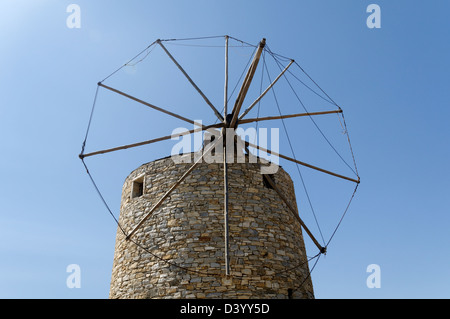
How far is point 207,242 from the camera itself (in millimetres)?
8273

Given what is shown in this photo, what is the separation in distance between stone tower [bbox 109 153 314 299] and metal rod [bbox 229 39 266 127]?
1494 mm

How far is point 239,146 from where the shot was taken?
8984mm

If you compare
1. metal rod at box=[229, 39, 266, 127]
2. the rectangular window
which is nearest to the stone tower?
the rectangular window

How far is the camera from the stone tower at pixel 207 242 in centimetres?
793

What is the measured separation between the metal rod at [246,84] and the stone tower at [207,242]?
1.49 meters

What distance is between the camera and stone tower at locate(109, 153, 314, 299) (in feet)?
26.0

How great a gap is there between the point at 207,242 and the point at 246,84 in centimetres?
352

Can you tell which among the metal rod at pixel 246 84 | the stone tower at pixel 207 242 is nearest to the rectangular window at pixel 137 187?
the stone tower at pixel 207 242

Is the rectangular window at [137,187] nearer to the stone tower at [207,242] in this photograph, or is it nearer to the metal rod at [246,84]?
the stone tower at [207,242]

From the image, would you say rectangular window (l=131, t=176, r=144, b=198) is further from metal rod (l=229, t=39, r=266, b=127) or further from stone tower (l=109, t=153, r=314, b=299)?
metal rod (l=229, t=39, r=266, b=127)

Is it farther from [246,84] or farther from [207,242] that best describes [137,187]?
[246,84]
